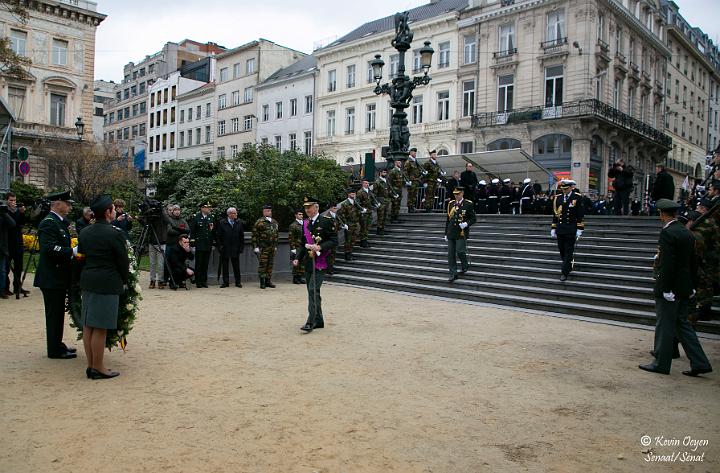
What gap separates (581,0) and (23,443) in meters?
36.2

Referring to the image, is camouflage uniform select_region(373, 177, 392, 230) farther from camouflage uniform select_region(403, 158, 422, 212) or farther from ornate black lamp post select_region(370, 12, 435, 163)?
ornate black lamp post select_region(370, 12, 435, 163)

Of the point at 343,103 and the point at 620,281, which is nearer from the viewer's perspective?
the point at 620,281

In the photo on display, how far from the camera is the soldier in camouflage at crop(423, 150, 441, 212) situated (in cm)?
1927

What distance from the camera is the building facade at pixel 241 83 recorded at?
53.4m

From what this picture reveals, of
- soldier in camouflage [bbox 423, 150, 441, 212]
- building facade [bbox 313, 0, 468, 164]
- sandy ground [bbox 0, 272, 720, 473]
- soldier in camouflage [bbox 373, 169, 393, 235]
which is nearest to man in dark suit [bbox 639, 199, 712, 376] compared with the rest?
sandy ground [bbox 0, 272, 720, 473]

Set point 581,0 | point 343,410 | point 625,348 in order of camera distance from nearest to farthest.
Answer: point 343,410 → point 625,348 → point 581,0

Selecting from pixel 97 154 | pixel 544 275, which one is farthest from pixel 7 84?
pixel 544 275

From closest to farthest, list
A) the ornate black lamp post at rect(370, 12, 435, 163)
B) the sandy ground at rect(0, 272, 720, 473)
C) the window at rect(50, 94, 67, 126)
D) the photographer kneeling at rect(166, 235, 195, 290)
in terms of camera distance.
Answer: the sandy ground at rect(0, 272, 720, 473)
the photographer kneeling at rect(166, 235, 195, 290)
the ornate black lamp post at rect(370, 12, 435, 163)
the window at rect(50, 94, 67, 126)

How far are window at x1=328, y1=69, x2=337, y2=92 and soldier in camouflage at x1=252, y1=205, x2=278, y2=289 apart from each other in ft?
111

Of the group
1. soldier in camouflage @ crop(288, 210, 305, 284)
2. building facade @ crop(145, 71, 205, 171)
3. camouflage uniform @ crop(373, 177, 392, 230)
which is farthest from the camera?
building facade @ crop(145, 71, 205, 171)

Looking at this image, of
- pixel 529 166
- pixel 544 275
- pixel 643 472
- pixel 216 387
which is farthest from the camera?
pixel 529 166

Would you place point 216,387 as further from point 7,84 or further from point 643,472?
point 7,84

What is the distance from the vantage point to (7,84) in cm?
4425

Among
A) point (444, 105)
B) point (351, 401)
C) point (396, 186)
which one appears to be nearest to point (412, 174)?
point (396, 186)
